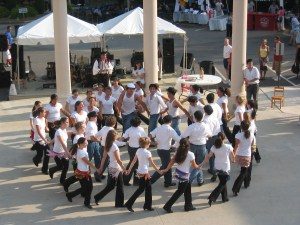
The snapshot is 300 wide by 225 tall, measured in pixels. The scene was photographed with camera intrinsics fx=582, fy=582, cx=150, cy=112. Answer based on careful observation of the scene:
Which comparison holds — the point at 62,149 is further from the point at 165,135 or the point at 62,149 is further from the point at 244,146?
the point at 244,146

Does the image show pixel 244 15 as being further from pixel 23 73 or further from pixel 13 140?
pixel 23 73

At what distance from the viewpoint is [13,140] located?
49.4ft

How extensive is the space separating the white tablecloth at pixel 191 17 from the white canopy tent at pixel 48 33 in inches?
808

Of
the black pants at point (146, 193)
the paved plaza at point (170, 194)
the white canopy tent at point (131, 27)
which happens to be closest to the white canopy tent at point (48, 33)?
the white canopy tent at point (131, 27)

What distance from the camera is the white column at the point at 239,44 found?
1637cm

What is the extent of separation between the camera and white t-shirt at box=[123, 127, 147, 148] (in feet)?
36.4

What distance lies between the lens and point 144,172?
10.2 meters

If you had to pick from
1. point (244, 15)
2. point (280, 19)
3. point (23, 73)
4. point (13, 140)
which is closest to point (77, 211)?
point (13, 140)

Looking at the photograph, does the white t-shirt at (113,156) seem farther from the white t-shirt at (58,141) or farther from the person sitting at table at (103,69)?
the person sitting at table at (103,69)

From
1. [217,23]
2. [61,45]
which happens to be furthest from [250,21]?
[61,45]

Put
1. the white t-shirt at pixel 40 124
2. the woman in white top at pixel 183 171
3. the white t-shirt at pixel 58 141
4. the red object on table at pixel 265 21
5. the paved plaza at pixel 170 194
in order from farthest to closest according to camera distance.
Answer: the red object on table at pixel 265 21 → the white t-shirt at pixel 40 124 → the white t-shirt at pixel 58 141 → the paved plaza at pixel 170 194 → the woman in white top at pixel 183 171

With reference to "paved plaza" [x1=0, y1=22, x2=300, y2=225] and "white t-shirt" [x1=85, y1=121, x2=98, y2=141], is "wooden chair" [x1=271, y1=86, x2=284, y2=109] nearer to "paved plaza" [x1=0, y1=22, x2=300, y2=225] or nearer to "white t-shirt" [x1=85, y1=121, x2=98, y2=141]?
"paved plaza" [x1=0, y1=22, x2=300, y2=225]

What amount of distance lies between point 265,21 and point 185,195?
88.5ft

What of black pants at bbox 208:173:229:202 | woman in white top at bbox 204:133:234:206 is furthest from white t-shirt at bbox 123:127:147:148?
black pants at bbox 208:173:229:202
